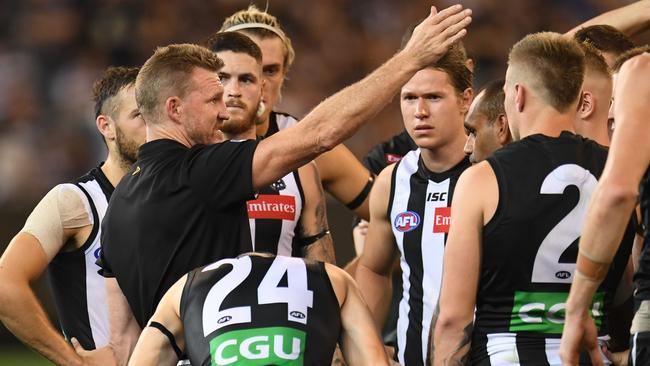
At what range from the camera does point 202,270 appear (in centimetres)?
422

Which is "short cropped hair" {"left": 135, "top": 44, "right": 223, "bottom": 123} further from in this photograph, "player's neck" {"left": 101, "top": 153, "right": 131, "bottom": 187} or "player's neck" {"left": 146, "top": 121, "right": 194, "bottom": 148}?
"player's neck" {"left": 101, "top": 153, "right": 131, "bottom": 187}

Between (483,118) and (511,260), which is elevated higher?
(483,118)

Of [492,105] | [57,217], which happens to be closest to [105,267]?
[57,217]

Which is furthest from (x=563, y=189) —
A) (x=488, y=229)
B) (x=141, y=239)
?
(x=141, y=239)

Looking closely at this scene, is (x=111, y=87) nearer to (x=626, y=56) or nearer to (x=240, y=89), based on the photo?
(x=240, y=89)

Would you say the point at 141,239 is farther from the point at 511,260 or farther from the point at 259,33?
the point at 259,33

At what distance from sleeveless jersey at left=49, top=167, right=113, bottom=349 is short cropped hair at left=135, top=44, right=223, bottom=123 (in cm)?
76

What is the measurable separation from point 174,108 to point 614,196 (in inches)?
Result: 83.0

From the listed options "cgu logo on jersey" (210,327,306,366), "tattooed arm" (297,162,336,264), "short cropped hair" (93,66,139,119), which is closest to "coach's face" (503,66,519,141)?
"cgu logo on jersey" (210,327,306,366)

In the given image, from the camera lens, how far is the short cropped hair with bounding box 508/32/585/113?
4.39 meters

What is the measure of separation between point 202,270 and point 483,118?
1.52m

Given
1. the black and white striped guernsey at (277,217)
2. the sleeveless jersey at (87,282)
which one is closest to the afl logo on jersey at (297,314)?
the sleeveless jersey at (87,282)

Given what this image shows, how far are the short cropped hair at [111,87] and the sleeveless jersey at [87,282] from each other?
39 centimetres

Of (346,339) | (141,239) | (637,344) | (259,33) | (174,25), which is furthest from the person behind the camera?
(174,25)
